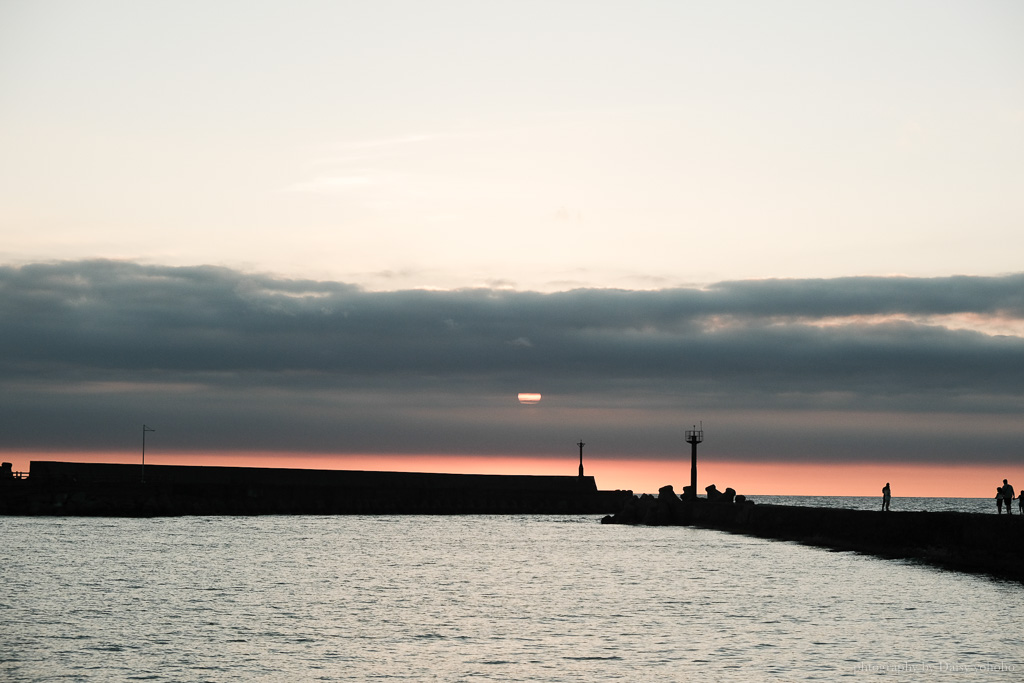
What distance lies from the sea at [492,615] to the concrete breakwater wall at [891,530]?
1.64 metres

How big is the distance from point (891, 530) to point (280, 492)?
61462 mm

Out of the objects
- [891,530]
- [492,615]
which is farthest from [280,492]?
[492,615]

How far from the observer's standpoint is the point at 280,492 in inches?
3871

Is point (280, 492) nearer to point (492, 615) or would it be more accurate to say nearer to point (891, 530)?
point (891, 530)

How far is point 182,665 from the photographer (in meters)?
21.8

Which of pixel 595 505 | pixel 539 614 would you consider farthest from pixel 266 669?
pixel 595 505

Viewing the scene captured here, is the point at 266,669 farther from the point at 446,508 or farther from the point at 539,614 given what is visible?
the point at 446,508

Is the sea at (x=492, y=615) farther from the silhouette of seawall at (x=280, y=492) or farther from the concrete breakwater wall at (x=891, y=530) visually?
the silhouette of seawall at (x=280, y=492)

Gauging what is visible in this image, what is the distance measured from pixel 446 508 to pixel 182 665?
84.1 m

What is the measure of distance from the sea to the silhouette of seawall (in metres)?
33.5

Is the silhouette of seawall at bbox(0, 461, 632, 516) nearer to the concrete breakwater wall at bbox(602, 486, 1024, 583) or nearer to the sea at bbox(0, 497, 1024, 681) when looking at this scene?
the concrete breakwater wall at bbox(602, 486, 1024, 583)

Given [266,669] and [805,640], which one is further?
[805,640]

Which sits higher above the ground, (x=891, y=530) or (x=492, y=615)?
(x=891, y=530)

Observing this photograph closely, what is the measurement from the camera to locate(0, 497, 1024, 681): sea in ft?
70.6
